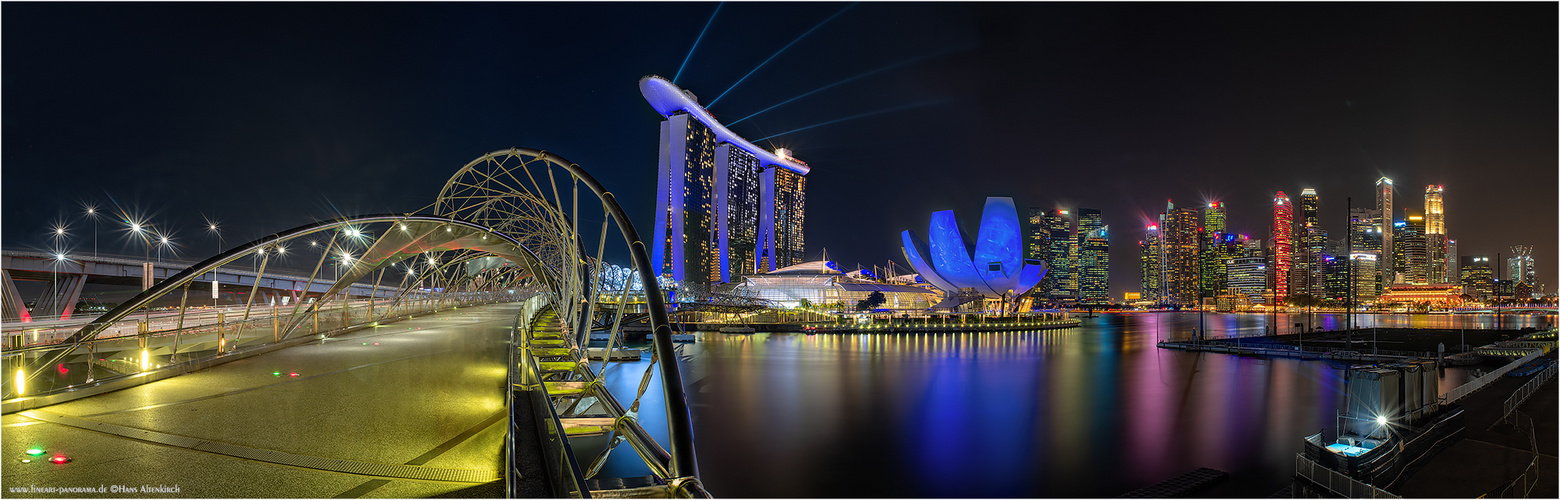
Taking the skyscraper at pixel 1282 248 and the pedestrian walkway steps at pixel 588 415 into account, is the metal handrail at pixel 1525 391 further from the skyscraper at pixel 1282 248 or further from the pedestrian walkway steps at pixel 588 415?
the skyscraper at pixel 1282 248

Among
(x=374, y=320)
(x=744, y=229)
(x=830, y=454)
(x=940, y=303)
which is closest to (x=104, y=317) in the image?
(x=374, y=320)

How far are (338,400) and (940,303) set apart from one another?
88.2 meters

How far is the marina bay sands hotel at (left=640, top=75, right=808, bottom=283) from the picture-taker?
380 ft

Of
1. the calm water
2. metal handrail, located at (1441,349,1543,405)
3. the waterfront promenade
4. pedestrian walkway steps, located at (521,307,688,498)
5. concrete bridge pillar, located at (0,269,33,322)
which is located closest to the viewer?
pedestrian walkway steps, located at (521,307,688,498)

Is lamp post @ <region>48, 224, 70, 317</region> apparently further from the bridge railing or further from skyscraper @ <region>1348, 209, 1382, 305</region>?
skyscraper @ <region>1348, 209, 1382, 305</region>

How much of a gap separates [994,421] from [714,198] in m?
116

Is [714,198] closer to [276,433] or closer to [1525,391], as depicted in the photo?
[1525,391]

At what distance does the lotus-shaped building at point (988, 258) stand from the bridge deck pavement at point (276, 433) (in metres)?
76.3

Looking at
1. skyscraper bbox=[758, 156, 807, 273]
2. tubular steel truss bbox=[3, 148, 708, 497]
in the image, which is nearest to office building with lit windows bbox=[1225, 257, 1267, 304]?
skyscraper bbox=[758, 156, 807, 273]

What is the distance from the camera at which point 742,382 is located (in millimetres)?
32781

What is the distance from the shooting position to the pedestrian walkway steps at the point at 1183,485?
15.7 meters

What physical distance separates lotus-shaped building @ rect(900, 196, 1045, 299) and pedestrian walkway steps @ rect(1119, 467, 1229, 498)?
214 ft

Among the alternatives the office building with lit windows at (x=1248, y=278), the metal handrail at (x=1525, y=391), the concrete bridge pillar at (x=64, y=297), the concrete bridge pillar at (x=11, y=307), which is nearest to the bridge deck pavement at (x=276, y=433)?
the concrete bridge pillar at (x=11, y=307)

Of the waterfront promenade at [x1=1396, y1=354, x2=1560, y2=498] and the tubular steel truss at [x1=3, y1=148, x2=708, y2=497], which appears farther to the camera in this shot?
the waterfront promenade at [x1=1396, y1=354, x2=1560, y2=498]
